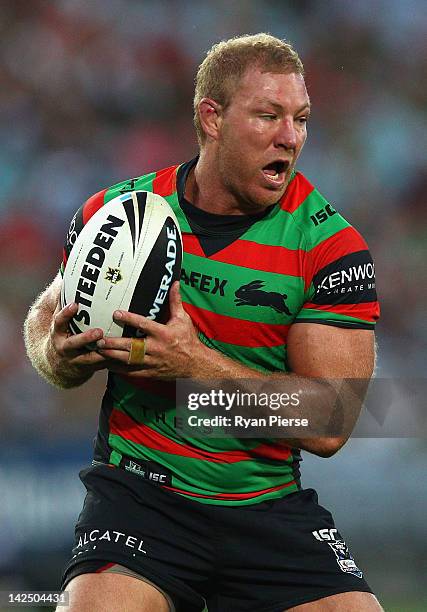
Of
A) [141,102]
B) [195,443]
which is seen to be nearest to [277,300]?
[195,443]

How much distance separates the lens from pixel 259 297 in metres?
3.16

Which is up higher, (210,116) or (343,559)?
(210,116)

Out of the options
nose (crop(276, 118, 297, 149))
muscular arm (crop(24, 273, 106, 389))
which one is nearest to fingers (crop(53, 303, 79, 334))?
muscular arm (crop(24, 273, 106, 389))

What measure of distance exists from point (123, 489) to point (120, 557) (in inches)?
10.6

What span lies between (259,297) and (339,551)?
831mm

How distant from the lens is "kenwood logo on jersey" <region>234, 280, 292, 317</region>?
3.15 m

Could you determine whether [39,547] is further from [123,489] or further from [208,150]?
[208,150]

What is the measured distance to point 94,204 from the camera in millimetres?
3363

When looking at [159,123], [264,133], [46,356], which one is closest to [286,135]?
[264,133]

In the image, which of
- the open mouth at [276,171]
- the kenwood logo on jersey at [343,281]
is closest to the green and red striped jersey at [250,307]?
the kenwood logo on jersey at [343,281]

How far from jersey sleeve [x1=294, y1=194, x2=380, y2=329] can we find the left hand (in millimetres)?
436

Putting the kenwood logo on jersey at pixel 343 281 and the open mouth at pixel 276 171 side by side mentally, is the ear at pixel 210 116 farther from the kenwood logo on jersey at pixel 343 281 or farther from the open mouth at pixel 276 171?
the kenwood logo on jersey at pixel 343 281

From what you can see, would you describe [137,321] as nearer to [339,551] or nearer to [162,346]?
[162,346]

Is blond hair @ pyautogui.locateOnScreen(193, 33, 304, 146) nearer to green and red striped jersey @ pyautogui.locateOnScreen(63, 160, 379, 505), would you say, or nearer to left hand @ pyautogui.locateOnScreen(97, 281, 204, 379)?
green and red striped jersey @ pyautogui.locateOnScreen(63, 160, 379, 505)
